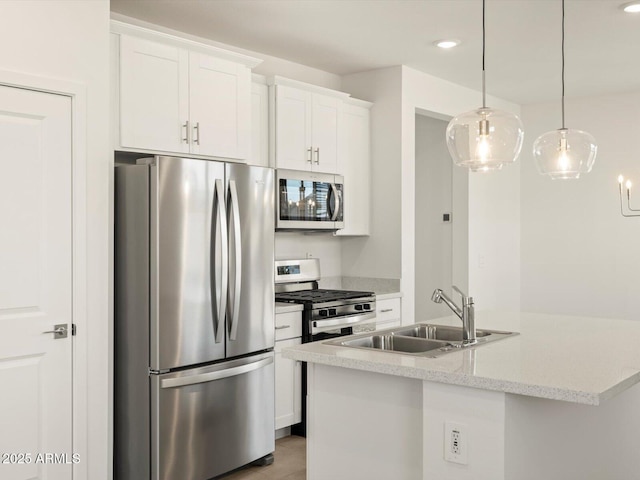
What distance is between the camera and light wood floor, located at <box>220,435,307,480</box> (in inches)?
146

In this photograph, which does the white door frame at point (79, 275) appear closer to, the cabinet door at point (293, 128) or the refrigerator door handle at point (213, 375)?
the refrigerator door handle at point (213, 375)

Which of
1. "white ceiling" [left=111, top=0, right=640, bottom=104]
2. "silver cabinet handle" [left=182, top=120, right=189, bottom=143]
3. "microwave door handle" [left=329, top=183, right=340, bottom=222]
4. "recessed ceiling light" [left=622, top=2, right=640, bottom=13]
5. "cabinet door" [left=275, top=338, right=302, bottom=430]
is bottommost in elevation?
"cabinet door" [left=275, top=338, right=302, bottom=430]

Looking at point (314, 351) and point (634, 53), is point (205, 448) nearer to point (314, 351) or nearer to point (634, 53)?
point (314, 351)

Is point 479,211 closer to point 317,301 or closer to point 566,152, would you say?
point 317,301

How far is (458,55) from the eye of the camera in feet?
16.0

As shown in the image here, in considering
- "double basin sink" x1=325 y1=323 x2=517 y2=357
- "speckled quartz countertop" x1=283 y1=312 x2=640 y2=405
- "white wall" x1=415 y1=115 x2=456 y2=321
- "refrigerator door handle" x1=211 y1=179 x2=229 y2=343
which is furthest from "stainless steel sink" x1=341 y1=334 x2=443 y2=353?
"white wall" x1=415 y1=115 x2=456 y2=321

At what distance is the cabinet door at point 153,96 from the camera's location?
344cm

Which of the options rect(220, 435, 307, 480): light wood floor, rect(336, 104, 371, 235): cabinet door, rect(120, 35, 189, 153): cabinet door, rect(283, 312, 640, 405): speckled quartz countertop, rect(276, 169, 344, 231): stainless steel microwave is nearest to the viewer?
rect(283, 312, 640, 405): speckled quartz countertop

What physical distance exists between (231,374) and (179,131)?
4.61 ft

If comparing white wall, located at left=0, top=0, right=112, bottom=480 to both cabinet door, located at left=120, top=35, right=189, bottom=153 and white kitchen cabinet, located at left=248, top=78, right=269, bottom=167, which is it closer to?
cabinet door, located at left=120, top=35, right=189, bottom=153

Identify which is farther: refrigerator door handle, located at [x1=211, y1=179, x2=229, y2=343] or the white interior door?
refrigerator door handle, located at [x1=211, y1=179, x2=229, y2=343]

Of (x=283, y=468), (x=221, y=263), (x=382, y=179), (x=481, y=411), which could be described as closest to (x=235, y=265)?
(x=221, y=263)

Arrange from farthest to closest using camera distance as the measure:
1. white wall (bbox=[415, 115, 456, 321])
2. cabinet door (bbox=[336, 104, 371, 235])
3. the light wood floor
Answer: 1. white wall (bbox=[415, 115, 456, 321])
2. cabinet door (bbox=[336, 104, 371, 235])
3. the light wood floor

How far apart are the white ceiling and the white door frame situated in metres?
1.05
